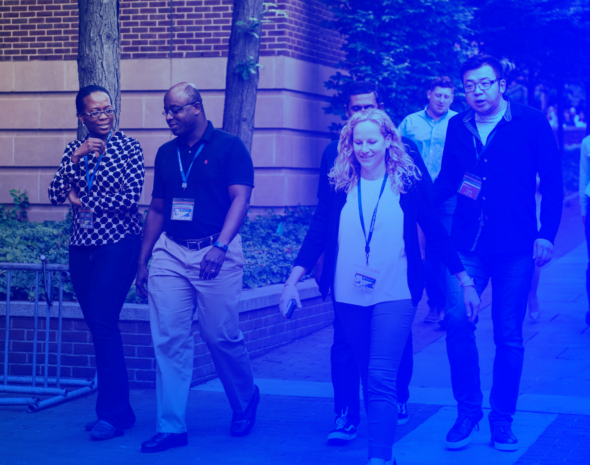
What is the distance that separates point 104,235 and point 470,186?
209 cm

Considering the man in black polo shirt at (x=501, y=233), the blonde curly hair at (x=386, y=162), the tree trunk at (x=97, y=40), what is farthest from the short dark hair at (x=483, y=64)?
the tree trunk at (x=97, y=40)

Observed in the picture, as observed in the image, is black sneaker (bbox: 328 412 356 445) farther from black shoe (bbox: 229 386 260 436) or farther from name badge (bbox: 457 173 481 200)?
name badge (bbox: 457 173 481 200)

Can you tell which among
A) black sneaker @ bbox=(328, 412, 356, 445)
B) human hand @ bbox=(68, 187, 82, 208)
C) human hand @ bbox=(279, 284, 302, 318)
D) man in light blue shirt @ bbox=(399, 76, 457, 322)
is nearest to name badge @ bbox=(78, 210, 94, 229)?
human hand @ bbox=(68, 187, 82, 208)

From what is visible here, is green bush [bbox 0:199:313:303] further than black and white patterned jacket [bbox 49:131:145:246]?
Yes

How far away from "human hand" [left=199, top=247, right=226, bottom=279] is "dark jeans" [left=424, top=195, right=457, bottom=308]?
110 cm

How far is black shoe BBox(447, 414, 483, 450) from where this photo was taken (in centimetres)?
449

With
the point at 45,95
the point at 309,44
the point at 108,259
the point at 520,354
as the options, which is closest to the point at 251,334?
the point at 108,259

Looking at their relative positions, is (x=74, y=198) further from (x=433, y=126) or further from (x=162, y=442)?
(x=433, y=126)

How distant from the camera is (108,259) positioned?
4.79 m

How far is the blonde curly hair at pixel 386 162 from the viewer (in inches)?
161

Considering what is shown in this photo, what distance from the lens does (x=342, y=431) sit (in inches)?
182

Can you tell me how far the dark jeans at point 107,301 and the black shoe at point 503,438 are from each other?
2125 millimetres

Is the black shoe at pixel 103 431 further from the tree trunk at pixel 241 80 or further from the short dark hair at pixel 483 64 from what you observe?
the tree trunk at pixel 241 80

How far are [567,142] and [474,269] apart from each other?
3881 cm
